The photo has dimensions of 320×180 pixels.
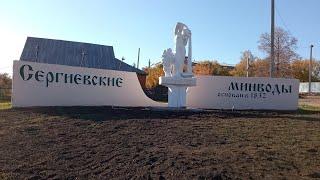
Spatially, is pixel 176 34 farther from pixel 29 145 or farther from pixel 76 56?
pixel 76 56

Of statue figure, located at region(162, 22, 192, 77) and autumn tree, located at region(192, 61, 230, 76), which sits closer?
statue figure, located at region(162, 22, 192, 77)

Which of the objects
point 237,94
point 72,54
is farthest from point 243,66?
point 237,94

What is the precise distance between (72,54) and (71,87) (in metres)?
27.0

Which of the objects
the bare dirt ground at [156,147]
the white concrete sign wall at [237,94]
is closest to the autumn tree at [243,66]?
the white concrete sign wall at [237,94]

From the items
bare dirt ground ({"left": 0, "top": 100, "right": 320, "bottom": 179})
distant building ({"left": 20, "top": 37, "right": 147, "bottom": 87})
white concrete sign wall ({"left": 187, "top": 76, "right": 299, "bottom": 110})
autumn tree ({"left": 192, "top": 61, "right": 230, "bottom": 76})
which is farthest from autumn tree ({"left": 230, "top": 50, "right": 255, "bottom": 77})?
bare dirt ground ({"left": 0, "top": 100, "right": 320, "bottom": 179})

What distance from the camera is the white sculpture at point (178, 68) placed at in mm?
20578

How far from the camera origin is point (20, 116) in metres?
17.4

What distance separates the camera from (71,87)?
21.7 metres

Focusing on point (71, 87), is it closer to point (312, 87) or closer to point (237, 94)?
point (237, 94)

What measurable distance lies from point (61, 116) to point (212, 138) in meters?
6.76

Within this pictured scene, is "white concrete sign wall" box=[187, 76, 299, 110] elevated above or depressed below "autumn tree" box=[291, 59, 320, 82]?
below

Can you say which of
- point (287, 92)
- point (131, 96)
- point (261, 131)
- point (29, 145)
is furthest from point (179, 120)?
point (287, 92)

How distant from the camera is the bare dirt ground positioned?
912 cm

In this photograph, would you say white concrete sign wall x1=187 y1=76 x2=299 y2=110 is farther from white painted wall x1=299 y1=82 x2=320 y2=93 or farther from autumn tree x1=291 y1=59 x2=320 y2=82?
white painted wall x1=299 y1=82 x2=320 y2=93
